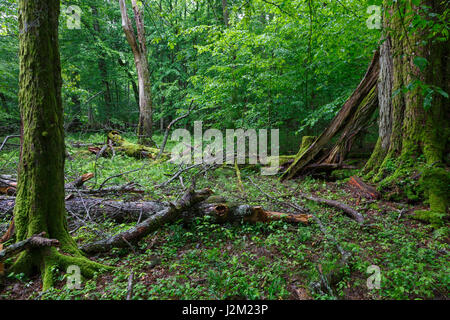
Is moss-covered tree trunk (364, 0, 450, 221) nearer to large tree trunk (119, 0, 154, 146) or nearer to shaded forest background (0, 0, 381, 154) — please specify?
shaded forest background (0, 0, 381, 154)

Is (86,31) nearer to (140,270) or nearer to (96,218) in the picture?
(96,218)

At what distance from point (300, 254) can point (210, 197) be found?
179 centimetres

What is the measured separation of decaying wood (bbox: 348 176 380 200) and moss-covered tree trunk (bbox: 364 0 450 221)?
24cm

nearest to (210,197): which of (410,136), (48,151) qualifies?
(48,151)

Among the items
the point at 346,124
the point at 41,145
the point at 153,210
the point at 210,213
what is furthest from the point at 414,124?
the point at 41,145

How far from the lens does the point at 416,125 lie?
452cm

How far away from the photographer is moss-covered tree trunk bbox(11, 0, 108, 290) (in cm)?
231

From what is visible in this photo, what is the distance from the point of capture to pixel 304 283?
240cm

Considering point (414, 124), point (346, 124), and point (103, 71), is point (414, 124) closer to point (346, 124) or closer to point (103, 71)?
point (346, 124)

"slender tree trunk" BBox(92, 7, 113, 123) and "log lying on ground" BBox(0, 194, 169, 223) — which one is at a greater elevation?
"slender tree trunk" BBox(92, 7, 113, 123)

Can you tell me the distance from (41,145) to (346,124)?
6.91m

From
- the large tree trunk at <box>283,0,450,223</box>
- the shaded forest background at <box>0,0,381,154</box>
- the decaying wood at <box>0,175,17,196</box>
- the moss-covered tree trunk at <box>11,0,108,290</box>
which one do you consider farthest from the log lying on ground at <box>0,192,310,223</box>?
the large tree trunk at <box>283,0,450,223</box>

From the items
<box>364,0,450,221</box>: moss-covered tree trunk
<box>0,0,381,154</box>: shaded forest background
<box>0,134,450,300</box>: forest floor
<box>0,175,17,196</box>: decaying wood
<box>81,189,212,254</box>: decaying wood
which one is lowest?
<box>0,134,450,300</box>: forest floor

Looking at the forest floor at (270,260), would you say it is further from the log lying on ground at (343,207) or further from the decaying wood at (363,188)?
the decaying wood at (363,188)
